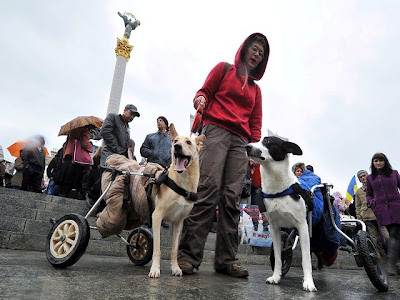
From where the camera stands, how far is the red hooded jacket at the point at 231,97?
12.8ft

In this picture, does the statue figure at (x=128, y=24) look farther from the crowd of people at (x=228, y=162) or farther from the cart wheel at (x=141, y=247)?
the cart wheel at (x=141, y=247)

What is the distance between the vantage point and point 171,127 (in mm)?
3477

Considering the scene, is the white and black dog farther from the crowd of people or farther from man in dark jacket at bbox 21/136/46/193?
man in dark jacket at bbox 21/136/46/193

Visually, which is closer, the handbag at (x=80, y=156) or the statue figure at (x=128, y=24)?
the handbag at (x=80, y=156)

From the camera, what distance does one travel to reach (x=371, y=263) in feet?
10.3

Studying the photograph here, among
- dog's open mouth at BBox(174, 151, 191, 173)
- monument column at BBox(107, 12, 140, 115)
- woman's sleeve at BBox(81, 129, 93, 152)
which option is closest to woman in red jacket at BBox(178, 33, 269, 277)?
dog's open mouth at BBox(174, 151, 191, 173)

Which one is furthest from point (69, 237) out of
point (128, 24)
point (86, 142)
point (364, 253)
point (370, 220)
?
point (128, 24)

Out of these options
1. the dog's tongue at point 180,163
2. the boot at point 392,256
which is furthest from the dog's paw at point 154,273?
the boot at point 392,256

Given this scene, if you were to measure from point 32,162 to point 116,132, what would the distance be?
347 cm

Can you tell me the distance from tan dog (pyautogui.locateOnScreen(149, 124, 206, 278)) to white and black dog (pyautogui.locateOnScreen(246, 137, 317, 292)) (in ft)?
1.99

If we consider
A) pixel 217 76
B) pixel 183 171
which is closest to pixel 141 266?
pixel 183 171

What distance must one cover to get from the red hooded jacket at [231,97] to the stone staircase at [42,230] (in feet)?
8.99

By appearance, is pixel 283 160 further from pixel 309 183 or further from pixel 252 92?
pixel 252 92

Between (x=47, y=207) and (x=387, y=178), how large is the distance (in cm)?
692
